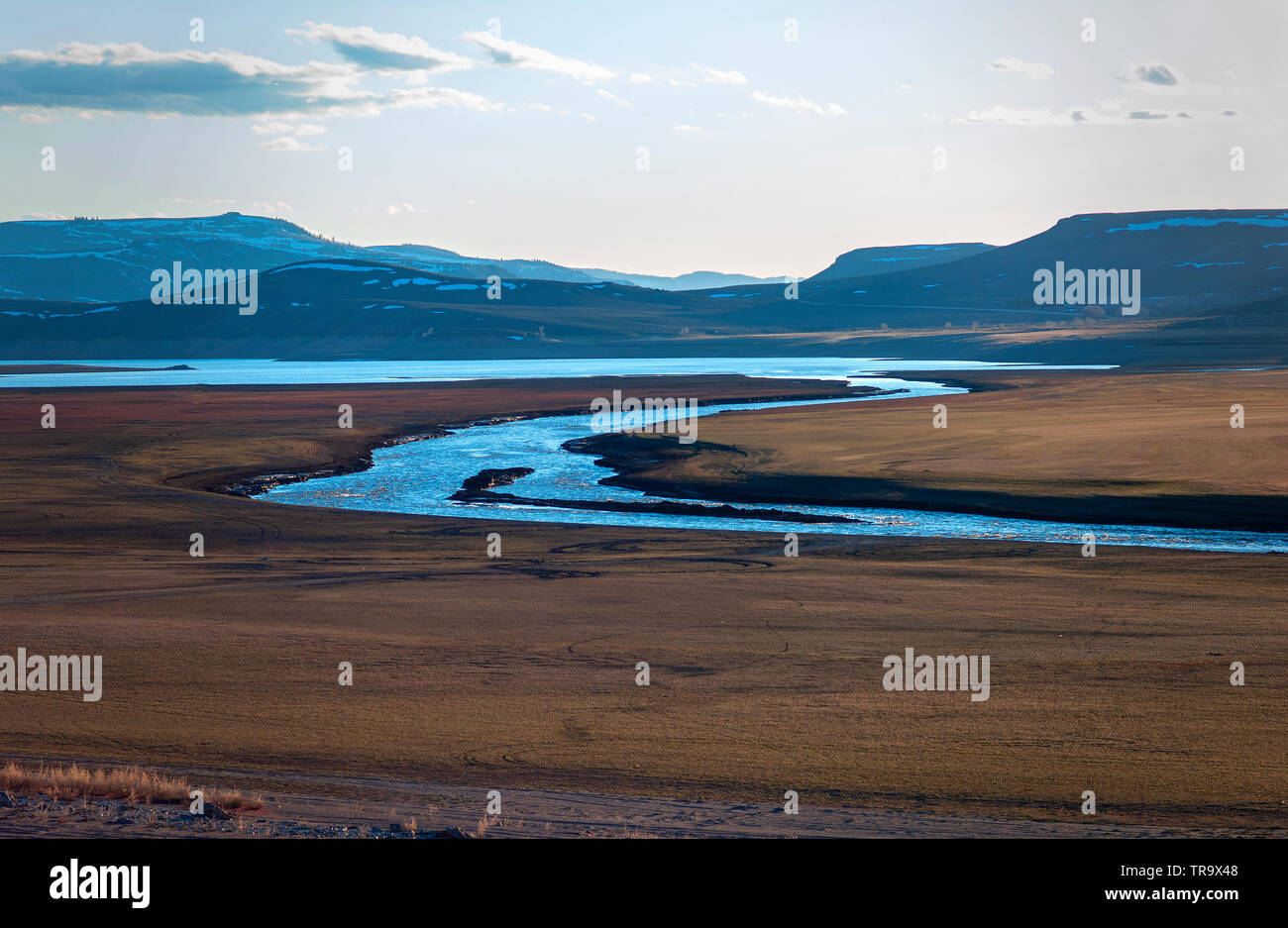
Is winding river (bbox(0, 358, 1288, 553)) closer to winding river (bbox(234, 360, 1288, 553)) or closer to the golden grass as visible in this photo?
winding river (bbox(234, 360, 1288, 553))

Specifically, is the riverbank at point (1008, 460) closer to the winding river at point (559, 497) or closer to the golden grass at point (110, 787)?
the winding river at point (559, 497)

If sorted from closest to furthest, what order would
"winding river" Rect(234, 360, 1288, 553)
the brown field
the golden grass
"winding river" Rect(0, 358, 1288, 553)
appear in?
the golden grass, the brown field, "winding river" Rect(234, 360, 1288, 553), "winding river" Rect(0, 358, 1288, 553)

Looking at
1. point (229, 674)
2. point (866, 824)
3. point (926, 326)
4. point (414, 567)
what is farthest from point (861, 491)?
point (926, 326)

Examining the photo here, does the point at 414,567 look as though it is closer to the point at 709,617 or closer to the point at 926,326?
the point at 709,617

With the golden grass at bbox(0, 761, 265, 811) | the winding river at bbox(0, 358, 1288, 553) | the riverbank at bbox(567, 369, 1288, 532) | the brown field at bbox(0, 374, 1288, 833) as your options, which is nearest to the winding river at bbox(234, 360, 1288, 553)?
the winding river at bbox(0, 358, 1288, 553)

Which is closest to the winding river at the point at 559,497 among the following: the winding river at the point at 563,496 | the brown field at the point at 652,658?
the winding river at the point at 563,496

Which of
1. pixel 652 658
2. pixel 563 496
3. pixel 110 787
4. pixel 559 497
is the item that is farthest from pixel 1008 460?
pixel 110 787
